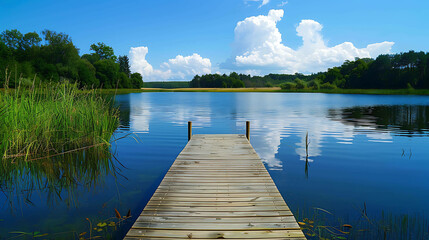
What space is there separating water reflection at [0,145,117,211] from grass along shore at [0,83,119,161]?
1.05ft

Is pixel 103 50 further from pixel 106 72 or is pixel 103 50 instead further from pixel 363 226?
pixel 363 226

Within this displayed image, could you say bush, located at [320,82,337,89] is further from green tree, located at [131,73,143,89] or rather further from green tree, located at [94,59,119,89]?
green tree, located at [94,59,119,89]

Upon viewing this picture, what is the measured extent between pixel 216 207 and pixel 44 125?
6325 millimetres

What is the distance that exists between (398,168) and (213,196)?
715 cm

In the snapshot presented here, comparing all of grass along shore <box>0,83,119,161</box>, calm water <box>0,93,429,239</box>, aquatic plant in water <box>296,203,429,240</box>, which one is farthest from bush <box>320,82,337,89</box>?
aquatic plant in water <box>296,203,429,240</box>

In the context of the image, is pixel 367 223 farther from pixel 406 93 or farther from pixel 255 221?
pixel 406 93

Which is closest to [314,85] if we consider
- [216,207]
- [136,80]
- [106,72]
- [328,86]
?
[328,86]

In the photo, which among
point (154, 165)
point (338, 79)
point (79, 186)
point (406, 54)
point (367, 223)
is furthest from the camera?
point (338, 79)

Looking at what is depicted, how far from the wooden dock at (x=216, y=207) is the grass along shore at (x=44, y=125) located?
3458mm

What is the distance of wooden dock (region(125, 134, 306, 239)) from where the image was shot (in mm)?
3289

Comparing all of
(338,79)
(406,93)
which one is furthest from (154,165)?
(338,79)

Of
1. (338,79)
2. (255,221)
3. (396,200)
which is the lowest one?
(396,200)

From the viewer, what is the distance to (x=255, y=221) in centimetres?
356

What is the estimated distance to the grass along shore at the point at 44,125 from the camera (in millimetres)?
7633
